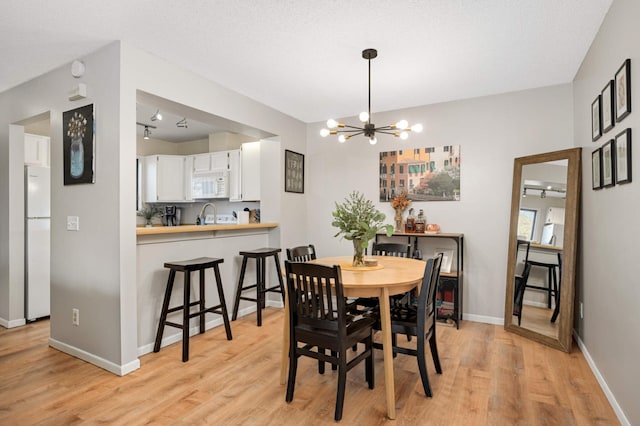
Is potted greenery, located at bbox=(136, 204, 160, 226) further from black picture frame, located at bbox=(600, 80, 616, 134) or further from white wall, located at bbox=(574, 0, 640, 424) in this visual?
black picture frame, located at bbox=(600, 80, 616, 134)

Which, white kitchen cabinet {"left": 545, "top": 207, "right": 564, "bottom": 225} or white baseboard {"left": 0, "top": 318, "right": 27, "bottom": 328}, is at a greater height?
white kitchen cabinet {"left": 545, "top": 207, "right": 564, "bottom": 225}

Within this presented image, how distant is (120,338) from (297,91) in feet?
9.03

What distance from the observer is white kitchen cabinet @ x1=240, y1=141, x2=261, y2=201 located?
5.00 metres

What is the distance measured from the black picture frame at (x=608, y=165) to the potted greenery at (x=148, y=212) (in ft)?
20.6

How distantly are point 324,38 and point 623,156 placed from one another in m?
2.02

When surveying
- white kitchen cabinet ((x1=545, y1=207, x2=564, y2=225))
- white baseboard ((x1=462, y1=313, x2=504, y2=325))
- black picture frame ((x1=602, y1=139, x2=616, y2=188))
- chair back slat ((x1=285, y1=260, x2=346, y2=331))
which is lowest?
white baseboard ((x1=462, y1=313, x2=504, y2=325))

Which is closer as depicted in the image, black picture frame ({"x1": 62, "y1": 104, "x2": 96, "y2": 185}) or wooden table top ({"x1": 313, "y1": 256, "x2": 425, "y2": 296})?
wooden table top ({"x1": 313, "y1": 256, "x2": 425, "y2": 296})

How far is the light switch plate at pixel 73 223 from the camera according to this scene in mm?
2922

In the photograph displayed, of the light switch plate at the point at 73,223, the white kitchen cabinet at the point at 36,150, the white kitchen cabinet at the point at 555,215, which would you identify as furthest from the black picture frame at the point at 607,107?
the white kitchen cabinet at the point at 36,150

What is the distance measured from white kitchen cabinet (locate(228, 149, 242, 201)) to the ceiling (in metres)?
1.76

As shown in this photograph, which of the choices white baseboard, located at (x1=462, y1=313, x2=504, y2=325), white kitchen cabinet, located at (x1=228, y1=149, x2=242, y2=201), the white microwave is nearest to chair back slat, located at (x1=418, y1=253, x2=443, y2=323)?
white baseboard, located at (x1=462, y1=313, x2=504, y2=325)

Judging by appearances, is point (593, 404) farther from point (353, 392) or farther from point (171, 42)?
point (171, 42)

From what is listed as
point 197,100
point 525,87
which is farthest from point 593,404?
point 197,100

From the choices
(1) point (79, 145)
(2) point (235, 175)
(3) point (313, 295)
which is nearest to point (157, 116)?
(2) point (235, 175)
